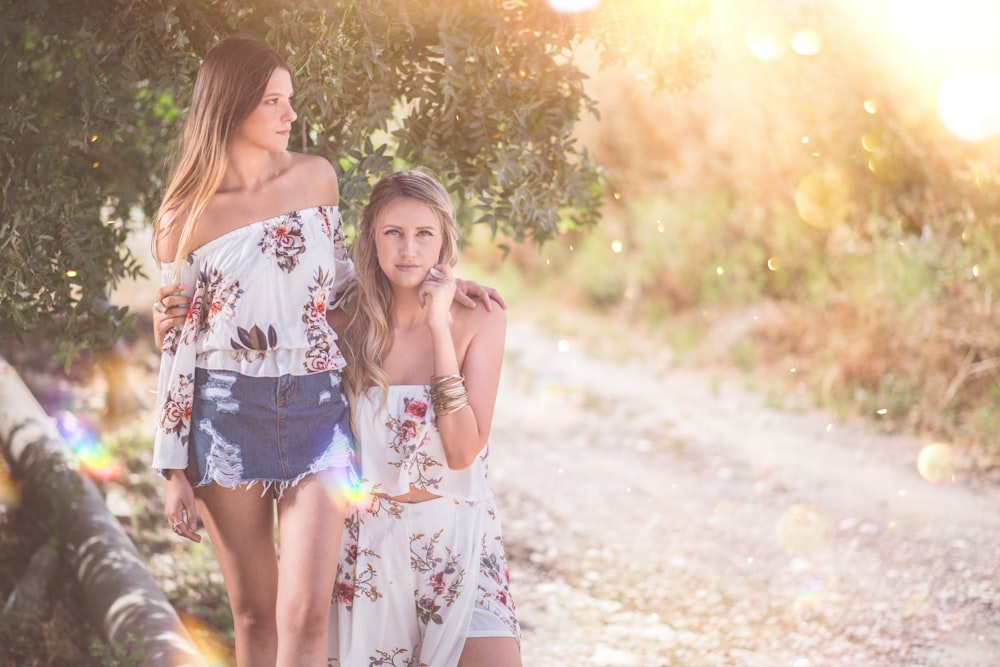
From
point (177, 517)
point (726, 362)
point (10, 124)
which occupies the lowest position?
point (726, 362)

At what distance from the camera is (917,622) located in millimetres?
4668

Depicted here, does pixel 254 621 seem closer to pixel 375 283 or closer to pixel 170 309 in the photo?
pixel 170 309

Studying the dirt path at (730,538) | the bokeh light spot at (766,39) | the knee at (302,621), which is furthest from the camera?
the bokeh light spot at (766,39)

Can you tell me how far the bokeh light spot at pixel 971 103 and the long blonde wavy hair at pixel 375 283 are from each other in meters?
5.87

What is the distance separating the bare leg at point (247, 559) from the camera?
2.57 meters

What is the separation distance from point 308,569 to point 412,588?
0.27 meters

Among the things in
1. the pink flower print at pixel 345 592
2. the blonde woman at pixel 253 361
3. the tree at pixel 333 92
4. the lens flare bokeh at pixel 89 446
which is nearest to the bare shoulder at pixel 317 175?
the blonde woman at pixel 253 361

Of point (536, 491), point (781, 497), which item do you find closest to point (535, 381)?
point (536, 491)

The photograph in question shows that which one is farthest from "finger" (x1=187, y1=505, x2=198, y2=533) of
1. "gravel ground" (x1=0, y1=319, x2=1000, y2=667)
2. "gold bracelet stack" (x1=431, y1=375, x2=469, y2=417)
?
"gravel ground" (x1=0, y1=319, x2=1000, y2=667)

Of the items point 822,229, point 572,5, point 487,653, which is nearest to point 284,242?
point 487,653

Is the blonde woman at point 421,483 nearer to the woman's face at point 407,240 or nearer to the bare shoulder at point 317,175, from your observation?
the woman's face at point 407,240

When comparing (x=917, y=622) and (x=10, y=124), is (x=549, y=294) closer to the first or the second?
(x=917, y=622)

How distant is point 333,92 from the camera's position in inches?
116

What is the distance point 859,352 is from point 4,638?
245 inches
